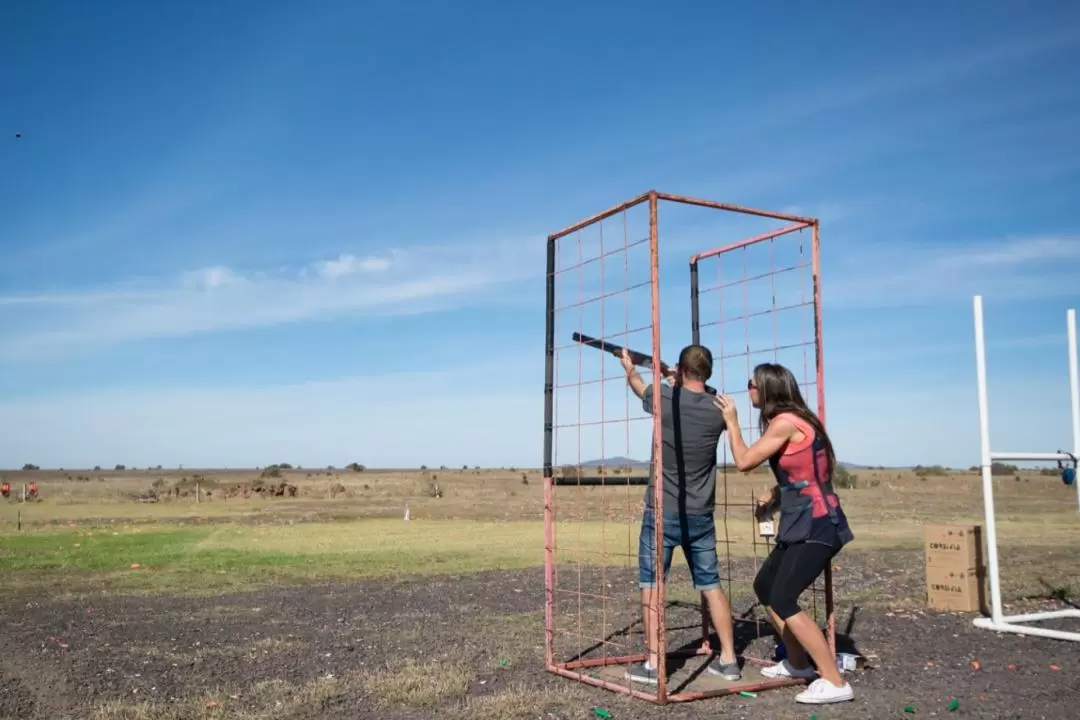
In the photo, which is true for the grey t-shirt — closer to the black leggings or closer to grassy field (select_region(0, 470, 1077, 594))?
grassy field (select_region(0, 470, 1077, 594))

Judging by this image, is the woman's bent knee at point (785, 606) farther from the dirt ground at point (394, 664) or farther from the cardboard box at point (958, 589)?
the cardboard box at point (958, 589)

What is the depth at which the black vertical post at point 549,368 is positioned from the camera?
7.55m

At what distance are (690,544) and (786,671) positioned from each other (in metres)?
1.26

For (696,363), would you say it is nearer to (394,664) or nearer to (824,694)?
(824,694)

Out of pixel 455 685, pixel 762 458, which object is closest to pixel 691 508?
pixel 762 458

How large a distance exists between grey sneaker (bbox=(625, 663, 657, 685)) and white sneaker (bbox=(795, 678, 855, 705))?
3.68 ft

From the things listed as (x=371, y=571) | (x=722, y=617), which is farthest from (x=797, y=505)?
(x=371, y=571)

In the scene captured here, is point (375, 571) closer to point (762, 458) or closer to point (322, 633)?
point (322, 633)

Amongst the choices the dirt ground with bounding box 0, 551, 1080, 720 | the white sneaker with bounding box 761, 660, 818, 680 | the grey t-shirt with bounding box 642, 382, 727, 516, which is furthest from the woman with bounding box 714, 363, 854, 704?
the white sneaker with bounding box 761, 660, 818, 680

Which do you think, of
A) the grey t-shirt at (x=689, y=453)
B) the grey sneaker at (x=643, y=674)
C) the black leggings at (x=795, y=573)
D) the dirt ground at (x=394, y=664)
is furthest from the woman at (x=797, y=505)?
the grey sneaker at (x=643, y=674)

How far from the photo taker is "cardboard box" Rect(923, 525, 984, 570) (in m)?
10.4

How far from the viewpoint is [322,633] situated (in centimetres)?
963

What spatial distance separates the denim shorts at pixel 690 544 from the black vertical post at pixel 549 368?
945 millimetres

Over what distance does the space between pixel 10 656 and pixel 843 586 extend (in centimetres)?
985
